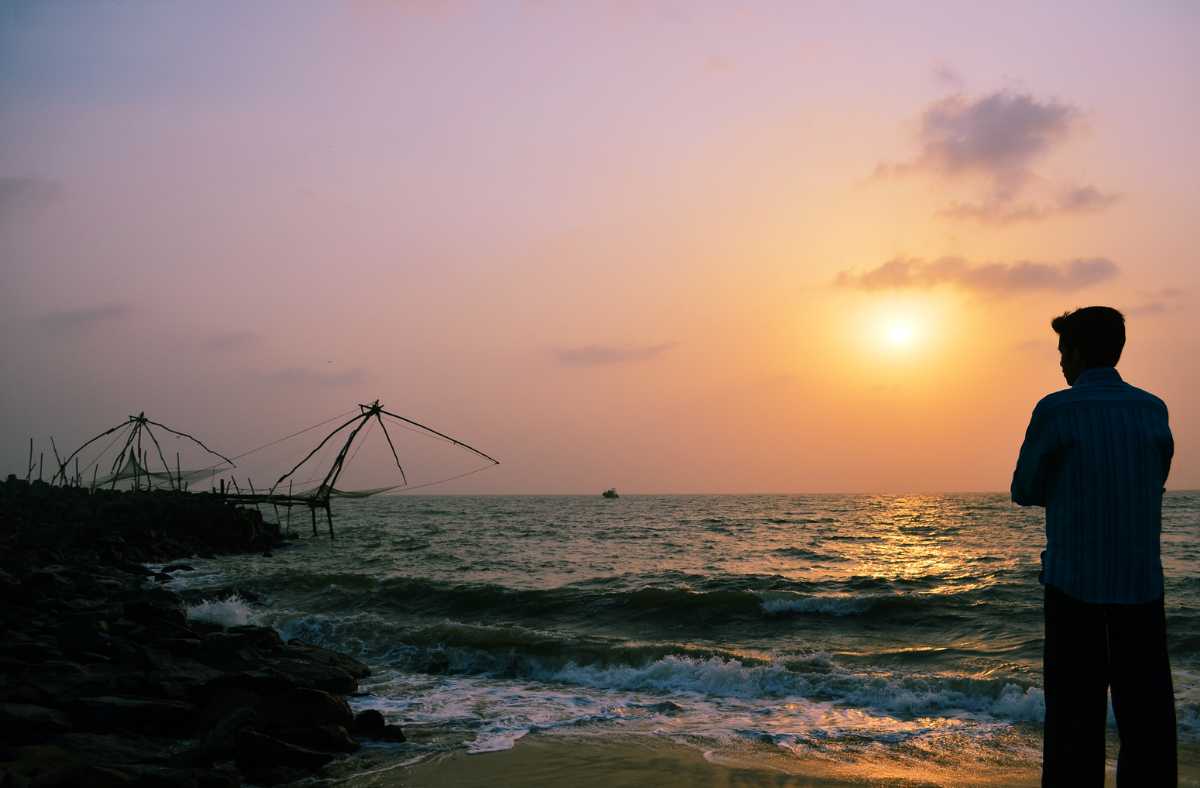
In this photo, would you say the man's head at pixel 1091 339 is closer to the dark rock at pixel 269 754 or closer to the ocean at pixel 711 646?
the ocean at pixel 711 646

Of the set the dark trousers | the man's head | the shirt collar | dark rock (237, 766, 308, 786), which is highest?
the man's head

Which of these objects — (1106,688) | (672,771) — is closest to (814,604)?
(672,771)

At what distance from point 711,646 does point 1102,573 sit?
1028 centimetres

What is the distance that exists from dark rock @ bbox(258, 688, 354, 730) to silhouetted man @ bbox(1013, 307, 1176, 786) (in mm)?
5538

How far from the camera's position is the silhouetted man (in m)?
3.21

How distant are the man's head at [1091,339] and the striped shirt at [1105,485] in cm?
15

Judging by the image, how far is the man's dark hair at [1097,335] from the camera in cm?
346

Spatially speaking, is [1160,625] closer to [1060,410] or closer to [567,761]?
[1060,410]

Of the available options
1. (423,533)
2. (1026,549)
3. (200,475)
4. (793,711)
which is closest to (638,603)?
(793,711)

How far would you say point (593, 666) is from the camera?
11164 mm

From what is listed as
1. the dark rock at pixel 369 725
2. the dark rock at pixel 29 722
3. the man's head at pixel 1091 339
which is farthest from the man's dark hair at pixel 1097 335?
the dark rock at pixel 29 722

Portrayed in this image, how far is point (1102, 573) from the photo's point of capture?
127 inches

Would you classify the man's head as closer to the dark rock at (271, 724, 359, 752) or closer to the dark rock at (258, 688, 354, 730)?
the dark rock at (271, 724, 359, 752)

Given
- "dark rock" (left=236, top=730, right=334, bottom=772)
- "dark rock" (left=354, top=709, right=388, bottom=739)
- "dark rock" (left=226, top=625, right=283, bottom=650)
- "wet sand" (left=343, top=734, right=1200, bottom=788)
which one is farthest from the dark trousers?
"dark rock" (left=226, top=625, right=283, bottom=650)
